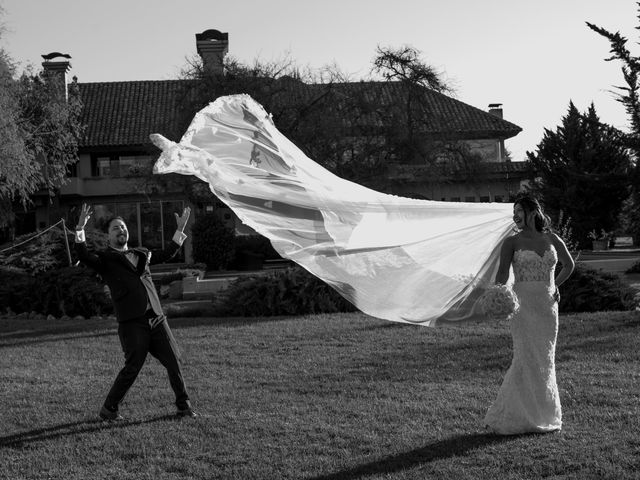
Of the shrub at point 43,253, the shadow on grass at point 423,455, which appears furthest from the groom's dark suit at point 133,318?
the shrub at point 43,253

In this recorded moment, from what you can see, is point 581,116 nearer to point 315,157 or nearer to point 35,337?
point 35,337

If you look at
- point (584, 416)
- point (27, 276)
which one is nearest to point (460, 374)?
point (584, 416)

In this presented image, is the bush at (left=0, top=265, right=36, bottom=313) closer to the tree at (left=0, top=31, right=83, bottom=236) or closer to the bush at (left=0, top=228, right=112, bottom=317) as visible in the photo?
the bush at (left=0, top=228, right=112, bottom=317)

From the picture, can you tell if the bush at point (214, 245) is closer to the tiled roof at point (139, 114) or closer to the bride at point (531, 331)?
the tiled roof at point (139, 114)

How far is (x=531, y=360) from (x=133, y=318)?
3997 mm

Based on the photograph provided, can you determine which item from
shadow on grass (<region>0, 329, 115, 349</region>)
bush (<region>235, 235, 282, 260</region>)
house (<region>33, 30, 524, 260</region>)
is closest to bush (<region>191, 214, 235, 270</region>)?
bush (<region>235, 235, 282, 260</region>)

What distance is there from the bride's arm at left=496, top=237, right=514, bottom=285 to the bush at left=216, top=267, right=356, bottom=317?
11022mm

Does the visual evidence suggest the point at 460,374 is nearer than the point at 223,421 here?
No

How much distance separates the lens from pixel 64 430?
8.67 meters

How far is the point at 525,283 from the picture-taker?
8.09 m

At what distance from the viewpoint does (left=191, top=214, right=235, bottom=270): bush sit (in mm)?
39750

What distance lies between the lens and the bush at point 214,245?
39.8 meters

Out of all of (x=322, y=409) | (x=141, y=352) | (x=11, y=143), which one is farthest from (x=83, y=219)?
(x=11, y=143)

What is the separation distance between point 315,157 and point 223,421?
19128 millimetres
